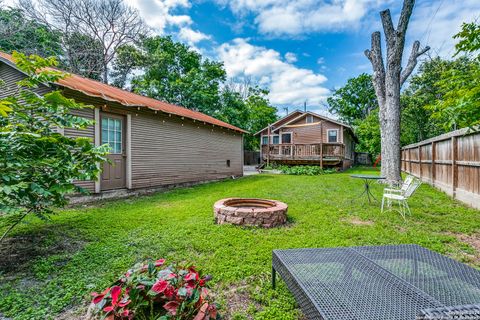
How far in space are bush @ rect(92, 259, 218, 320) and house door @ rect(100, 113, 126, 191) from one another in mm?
5849

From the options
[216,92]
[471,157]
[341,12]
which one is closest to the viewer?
[471,157]

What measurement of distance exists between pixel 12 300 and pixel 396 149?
10.5 metres

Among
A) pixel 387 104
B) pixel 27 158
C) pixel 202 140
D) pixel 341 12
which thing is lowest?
pixel 27 158

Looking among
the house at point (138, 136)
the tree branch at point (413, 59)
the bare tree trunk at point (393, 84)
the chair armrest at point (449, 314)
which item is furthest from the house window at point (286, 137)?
the chair armrest at point (449, 314)

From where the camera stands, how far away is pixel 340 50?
14.4 meters

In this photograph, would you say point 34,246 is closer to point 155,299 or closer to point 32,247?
point 32,247

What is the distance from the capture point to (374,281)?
1.61 metres

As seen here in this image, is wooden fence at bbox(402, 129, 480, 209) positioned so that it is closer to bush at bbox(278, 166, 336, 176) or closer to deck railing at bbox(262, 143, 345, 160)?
bush at bbox(278, 166, 336, 176)

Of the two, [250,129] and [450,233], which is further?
[250,129]

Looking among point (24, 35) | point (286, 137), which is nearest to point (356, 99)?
point (286, 137)

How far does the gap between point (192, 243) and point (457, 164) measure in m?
6.93

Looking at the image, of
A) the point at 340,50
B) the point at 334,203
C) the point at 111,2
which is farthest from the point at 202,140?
the point at 111,2

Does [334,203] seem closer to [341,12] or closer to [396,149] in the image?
[396,149]

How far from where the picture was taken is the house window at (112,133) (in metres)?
6.72
